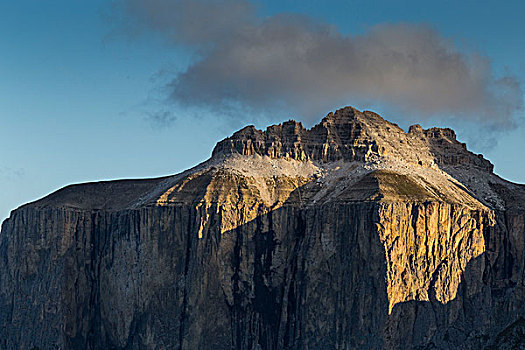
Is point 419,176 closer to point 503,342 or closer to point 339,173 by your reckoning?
point 339,173

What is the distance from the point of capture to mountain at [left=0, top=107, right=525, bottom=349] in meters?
167

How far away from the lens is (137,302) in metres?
183

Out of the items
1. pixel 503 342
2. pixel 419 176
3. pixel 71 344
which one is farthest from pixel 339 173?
pixel 71 344

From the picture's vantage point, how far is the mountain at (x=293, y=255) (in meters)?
167

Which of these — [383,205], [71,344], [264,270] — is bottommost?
[71,344]

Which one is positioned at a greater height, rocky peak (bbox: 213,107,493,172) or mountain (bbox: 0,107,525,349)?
rocky peak (bbox: 213,107,493,172)

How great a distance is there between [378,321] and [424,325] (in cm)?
854

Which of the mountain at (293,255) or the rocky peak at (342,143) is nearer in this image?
the mountain at (293,255)

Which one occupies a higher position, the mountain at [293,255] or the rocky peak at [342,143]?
the rocky peak at [342,143]

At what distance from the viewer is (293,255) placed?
179125 millimetres

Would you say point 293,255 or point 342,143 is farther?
point 342,143

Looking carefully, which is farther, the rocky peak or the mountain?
the rocky peak

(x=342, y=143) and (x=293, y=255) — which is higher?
(x=342, y=143)

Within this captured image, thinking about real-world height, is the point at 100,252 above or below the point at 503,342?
above
